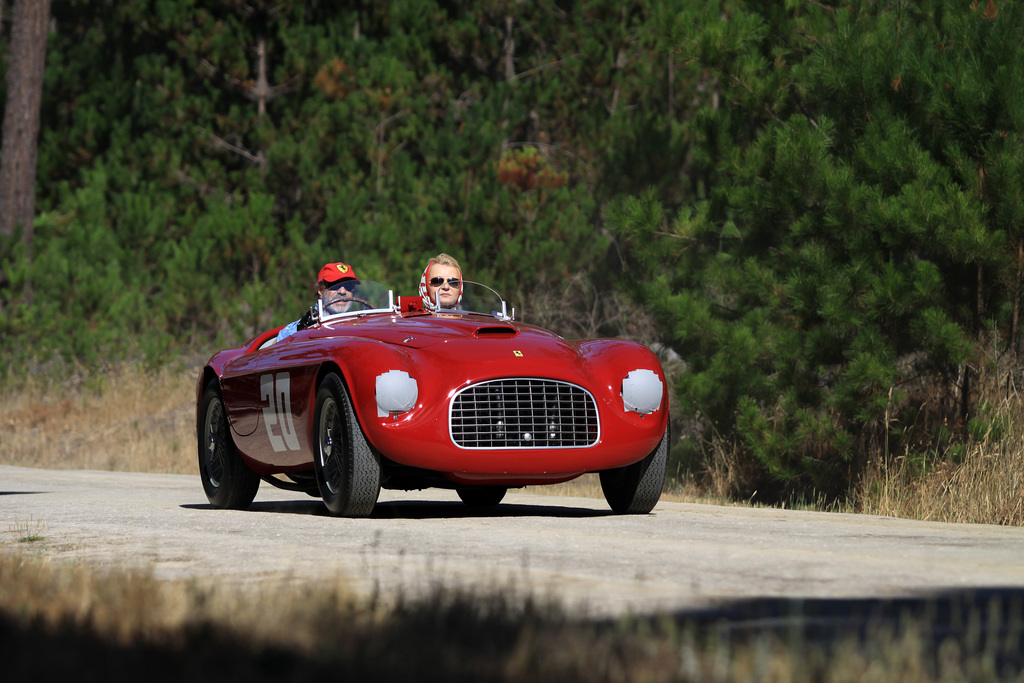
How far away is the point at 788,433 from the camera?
611 inches

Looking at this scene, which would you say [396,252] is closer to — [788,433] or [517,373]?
[788,433]

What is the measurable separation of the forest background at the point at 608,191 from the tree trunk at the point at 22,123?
36cm

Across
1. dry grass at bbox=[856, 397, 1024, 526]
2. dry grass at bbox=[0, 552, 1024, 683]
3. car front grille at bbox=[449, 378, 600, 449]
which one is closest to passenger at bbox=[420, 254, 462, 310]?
car front grille at bbox=[449, 378, 600, 449]

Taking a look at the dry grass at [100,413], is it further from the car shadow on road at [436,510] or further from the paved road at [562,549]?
the paved road at [562,549]

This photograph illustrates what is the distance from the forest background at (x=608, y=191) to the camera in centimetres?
1381

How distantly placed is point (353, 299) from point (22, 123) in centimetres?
1773

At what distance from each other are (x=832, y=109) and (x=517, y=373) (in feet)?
26.8

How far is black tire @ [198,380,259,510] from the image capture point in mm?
10125

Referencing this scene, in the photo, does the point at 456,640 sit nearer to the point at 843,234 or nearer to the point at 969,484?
the point at 969,484

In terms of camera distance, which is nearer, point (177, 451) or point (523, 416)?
point (523, 416)

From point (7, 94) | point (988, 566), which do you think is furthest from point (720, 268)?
point (7, 94)

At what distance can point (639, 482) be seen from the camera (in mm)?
8906

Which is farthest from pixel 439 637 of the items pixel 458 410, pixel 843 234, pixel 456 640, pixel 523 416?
pixel 843 234

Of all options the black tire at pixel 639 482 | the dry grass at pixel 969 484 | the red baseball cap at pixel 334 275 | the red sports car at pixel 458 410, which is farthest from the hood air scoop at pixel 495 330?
the dry grass at pixel 969 484
